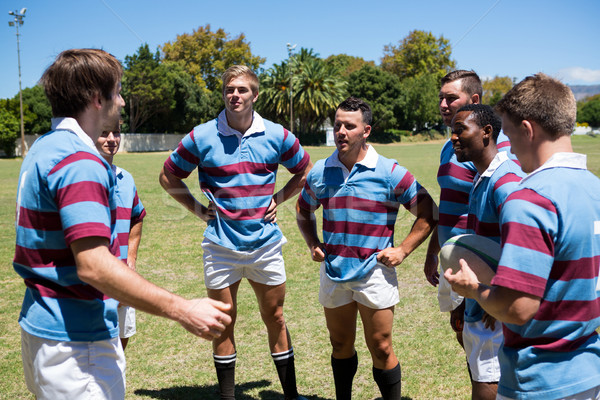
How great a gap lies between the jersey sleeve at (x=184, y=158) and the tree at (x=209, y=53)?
2608 inches

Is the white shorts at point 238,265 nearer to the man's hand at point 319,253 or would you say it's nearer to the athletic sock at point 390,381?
the man's hand at point 319,253

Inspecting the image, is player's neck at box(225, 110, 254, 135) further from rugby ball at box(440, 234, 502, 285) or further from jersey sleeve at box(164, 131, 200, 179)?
rugby ball at box(440, 234, 502, 285)

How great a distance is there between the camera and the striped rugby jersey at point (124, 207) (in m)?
3.61

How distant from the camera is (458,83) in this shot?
3.94 metres

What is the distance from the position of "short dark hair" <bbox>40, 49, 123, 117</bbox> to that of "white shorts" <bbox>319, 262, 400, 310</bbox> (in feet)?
7.54

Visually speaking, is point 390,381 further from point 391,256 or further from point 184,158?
point 184,158

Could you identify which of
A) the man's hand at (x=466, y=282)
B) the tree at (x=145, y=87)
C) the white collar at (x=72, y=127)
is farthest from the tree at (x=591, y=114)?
the white collar at (x=72, y=127)

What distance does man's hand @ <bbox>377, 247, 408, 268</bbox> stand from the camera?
3.78 m

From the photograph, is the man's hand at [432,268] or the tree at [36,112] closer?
the man's hand at [432,268]

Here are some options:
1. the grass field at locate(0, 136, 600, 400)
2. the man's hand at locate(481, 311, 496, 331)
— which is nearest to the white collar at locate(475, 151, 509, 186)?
the man's hand at locate(481, 311, 496, 331)

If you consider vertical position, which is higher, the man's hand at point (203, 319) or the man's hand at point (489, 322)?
the man's hand at point (203, 319)

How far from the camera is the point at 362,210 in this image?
12.7 ft

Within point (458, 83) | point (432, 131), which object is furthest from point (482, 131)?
point (432, 131)

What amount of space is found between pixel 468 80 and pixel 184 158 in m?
2.44
